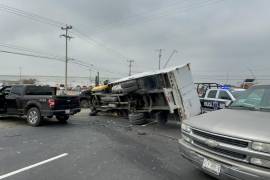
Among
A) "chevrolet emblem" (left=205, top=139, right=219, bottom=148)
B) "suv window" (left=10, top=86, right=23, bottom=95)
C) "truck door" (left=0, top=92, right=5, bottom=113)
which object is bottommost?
"chevrolet emblem" (left=205, top=139, right=219, bottom=148)

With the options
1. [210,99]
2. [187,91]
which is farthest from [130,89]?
[210,99]

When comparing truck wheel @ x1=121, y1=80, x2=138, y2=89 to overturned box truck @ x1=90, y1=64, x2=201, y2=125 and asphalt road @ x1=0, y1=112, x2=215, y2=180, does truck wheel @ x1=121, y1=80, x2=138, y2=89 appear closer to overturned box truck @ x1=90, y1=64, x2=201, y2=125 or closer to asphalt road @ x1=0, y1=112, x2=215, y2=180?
overturned box truck @ x1=90, y1=64, x2=201, y2=125

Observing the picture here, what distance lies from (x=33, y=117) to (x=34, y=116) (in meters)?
0.09

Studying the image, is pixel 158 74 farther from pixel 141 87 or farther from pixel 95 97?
pixel 95 97

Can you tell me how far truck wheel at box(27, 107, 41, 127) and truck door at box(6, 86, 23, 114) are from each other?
92 cm

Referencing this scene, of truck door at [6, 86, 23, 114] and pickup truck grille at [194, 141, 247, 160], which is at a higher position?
truck door at [6, 86, 23, 114]

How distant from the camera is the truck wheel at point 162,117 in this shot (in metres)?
10.8

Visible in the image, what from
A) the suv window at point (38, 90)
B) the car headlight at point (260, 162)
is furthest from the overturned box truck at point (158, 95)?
the car headlight at point (260, 162)

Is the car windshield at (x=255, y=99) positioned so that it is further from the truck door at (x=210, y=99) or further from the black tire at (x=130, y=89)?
the truck door at (x=210, y=99)

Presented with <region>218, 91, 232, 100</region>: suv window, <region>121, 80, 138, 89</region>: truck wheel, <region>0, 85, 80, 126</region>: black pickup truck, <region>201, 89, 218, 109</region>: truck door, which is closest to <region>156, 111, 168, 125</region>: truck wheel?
<region>121, 80, 138, 89</region>: truck wheel

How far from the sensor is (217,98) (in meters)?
11.6

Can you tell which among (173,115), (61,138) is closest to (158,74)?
(173,115)

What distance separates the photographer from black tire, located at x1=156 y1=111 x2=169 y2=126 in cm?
1081

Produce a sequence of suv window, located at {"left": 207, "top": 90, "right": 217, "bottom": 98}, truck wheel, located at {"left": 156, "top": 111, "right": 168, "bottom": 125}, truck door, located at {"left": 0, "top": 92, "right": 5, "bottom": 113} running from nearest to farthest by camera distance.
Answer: truck wheel, located at {"left": 156, "top": 111, "right": 168, "bottom": 125} < truck door, located at {"left": 0, "top": 92, "right": 5, "bottom": 113} < suv window, located at {"left": 207, "top": 90, "right": 217, "bottom": 98}
